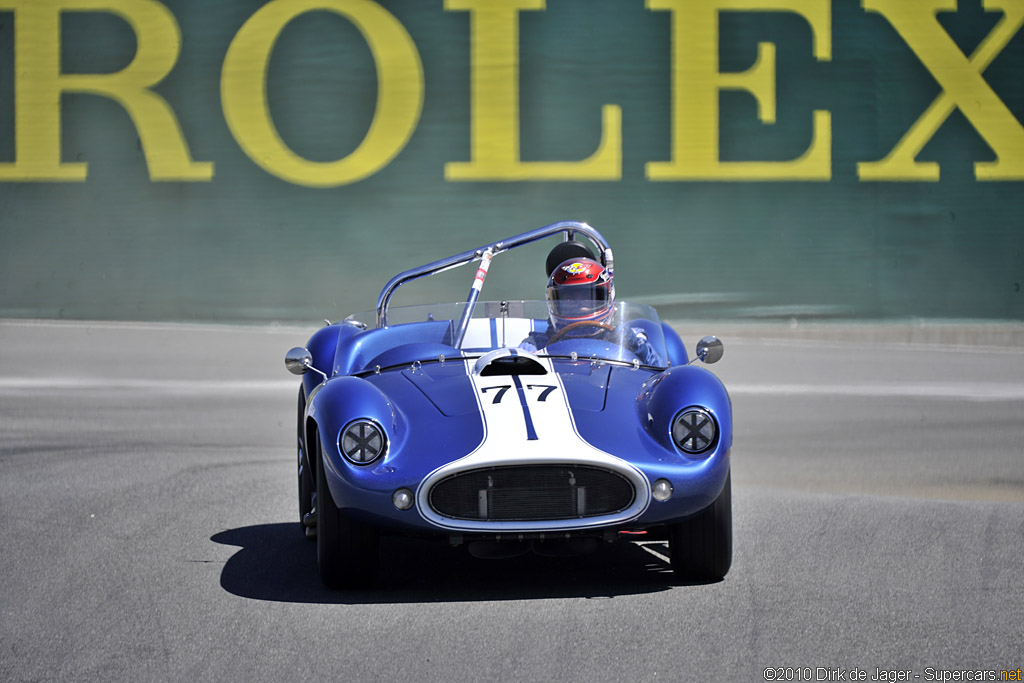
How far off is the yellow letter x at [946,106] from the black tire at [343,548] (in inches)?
361

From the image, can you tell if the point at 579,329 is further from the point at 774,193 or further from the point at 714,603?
the point at 774,193

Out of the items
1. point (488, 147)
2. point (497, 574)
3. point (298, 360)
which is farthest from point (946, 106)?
point (497, 574)

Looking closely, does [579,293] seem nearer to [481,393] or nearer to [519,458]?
[481,393]

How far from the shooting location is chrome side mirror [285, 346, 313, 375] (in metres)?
5.63

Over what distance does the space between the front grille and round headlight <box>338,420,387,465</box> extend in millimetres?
251

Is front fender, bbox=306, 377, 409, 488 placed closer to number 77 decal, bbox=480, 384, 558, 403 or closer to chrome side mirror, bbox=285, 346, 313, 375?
number 77 decal, bbox=480, 384, 558, 403

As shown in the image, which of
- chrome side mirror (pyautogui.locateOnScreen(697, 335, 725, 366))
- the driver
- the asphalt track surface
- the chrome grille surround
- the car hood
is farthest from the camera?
the driver

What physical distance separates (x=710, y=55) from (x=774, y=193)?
4.42ft

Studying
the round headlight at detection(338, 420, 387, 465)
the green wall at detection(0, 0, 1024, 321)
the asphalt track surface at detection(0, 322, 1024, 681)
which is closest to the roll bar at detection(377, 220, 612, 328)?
the asphalt track surface at detection(0, 322, 1024, 681)

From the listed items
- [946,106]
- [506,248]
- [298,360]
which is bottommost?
[298,360]

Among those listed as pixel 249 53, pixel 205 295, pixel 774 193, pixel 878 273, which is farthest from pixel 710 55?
pixel 205 295

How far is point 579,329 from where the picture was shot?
19.1 ft

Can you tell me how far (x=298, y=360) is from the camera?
564 centimetres

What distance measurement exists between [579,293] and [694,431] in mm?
1353
